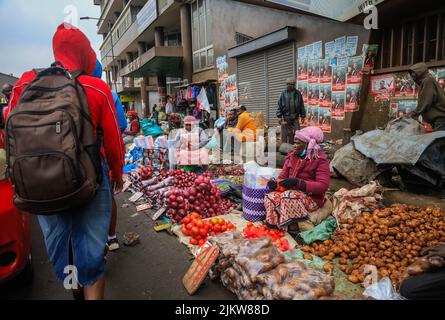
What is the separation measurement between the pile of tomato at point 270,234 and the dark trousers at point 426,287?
1397 mm

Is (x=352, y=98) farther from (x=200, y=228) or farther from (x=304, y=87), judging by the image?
(x=200, y=228)

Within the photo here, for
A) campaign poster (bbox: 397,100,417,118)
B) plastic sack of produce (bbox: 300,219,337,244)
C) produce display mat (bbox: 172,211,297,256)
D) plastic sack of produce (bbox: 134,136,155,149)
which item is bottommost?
produce display mat (bbox: 172,211,297,256)

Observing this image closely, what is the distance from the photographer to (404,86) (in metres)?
6.73

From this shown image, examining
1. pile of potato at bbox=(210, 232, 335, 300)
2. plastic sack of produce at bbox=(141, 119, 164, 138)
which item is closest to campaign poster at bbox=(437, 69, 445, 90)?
pile of potato at bbox=(210, 232, 335, 300)

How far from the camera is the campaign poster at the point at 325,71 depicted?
8648 mm

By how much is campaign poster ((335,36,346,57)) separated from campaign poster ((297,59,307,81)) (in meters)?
1.28

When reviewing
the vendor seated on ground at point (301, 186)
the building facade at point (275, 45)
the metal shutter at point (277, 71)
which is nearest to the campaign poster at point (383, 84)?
the building facade at point (275, 45)

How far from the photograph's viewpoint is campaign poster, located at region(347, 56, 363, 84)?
7.63 metres

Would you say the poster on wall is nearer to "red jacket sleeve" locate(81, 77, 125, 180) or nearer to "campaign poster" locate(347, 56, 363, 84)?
"campaign poster" locate(347, 56, 363, 84)

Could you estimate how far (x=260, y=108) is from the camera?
1218 cm

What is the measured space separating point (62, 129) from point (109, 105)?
38 centimetres

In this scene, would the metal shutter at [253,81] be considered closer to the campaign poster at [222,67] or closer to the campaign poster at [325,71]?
the campaign poster at [222,67]

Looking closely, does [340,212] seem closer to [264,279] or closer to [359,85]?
[264,279]
